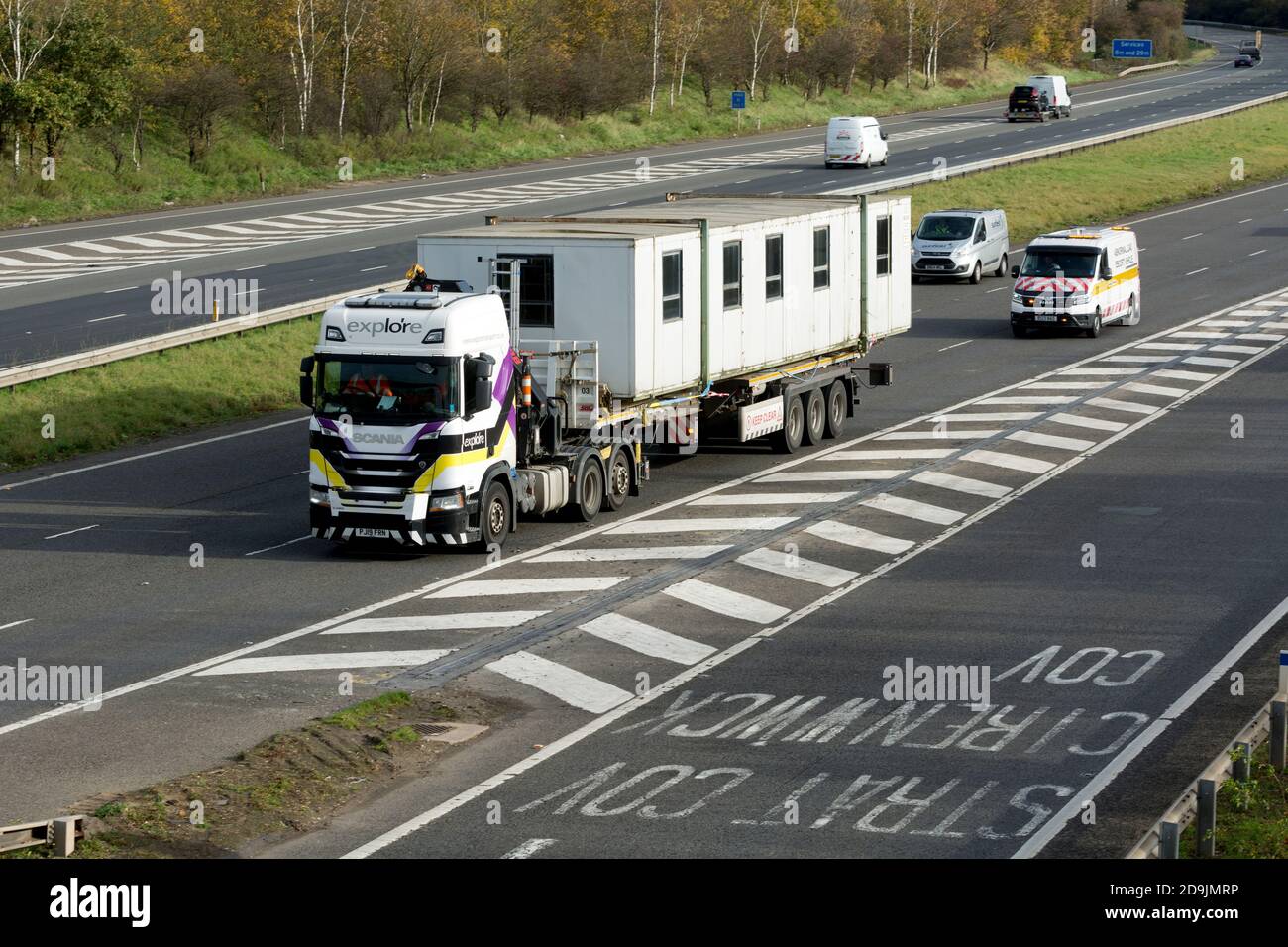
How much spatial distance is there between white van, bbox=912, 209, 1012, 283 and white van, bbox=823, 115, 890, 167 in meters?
21.6

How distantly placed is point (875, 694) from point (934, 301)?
34.0 metres

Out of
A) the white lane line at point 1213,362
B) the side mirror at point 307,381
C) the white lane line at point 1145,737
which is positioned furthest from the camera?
the white lane line at point 1213,362

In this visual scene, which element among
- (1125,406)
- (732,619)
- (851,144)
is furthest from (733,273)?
(851,144)

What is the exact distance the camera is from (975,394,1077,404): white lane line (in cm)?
3581

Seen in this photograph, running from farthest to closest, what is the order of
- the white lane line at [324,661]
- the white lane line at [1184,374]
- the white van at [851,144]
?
the white van at [851,144], the white lane line at [1184,374], the white lane line at [324,661]

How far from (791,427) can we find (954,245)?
23.6m

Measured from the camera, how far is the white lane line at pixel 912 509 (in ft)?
85.6

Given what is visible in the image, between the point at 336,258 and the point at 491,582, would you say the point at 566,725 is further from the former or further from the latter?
the point at 336,258

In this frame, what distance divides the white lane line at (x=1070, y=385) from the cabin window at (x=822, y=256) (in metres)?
8.10

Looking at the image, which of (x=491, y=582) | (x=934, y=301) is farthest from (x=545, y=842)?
(x=934, y=301)

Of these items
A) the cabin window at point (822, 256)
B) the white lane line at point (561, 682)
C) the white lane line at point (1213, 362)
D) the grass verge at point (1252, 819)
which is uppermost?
the cabin window at point (822, 256)

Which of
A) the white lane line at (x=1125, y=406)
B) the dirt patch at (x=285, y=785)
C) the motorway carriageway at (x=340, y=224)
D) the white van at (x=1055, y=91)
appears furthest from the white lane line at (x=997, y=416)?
the white van at (x=1055, y=91)

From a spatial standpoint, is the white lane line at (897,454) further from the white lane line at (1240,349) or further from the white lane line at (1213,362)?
the white lane line at (1240,349)
